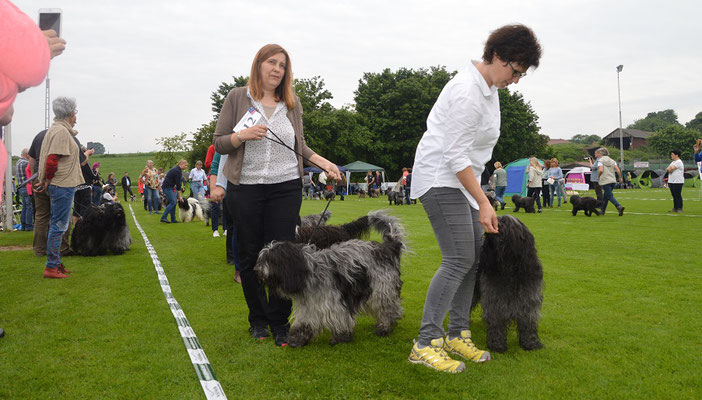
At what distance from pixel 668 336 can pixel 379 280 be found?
205cm

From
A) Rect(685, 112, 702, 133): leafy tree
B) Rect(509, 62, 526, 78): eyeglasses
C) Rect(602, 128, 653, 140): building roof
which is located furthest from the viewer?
Rect(685, 112, 702, 133): leafy tree

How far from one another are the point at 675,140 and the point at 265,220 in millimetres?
97395

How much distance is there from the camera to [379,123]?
43.2 m

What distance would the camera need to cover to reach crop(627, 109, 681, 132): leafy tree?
132 metres

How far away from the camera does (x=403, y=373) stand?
111 inches

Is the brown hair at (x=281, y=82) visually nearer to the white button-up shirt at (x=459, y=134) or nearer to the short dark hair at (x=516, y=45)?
the white button-up shirt at (x=459, y=134)

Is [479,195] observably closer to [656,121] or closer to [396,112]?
[396,112]

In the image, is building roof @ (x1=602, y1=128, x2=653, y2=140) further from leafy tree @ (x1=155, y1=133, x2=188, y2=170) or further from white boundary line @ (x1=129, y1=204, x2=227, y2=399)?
white boundary line @ (x1=129, y1=204, x2=227, y2=399)

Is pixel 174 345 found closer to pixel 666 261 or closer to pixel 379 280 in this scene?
pixel 379 280

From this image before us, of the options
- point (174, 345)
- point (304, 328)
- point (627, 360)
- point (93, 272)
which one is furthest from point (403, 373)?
point (93, 272)

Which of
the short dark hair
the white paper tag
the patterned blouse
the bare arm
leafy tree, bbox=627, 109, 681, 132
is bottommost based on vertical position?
the bare arm

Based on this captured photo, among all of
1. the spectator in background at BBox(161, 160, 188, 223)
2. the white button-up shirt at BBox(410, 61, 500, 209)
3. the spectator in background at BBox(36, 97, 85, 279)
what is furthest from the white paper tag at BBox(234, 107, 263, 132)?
the spectator in background at BBox(161, 160, 188, 223)

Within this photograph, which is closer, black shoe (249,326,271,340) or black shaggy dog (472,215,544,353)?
black shaggy dog (472,215,544,353)

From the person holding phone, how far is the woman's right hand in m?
0.12
